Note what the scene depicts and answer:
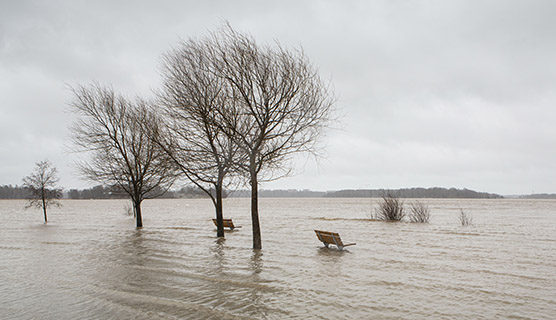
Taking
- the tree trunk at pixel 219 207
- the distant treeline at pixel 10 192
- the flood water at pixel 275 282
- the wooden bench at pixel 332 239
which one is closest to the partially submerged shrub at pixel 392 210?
the flood water at pixel 275 282

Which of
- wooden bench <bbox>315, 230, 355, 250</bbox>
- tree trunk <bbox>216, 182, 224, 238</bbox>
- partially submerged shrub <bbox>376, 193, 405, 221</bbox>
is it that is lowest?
partially submerged shrub <bbox>376, 193, 405, 221</bbox>

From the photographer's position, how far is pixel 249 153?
13227 mm

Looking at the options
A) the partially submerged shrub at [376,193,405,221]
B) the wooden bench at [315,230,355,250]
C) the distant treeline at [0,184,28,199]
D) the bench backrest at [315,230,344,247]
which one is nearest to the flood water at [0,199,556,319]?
the wooden bench at [315,230,355,250]

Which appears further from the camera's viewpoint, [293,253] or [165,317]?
[293,253]

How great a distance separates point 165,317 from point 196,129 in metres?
10.2

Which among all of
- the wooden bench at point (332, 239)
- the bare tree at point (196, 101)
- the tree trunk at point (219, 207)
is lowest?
the wooden bench at point (332, 239)

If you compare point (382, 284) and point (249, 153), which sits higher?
point (249, 153)

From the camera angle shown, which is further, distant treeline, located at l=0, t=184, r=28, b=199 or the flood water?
distant treeline, located at l=0, t=184, r=28, b=199

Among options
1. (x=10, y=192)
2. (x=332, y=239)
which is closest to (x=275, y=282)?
(x=332, y=239)

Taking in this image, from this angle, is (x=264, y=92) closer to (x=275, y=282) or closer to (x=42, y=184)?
(x=275, y=282)

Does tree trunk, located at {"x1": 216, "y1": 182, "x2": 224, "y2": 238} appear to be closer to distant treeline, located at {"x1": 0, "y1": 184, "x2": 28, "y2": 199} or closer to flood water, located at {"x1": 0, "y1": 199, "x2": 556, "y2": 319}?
flood water, located at {"x1": 0, "y1": 199, "x2": 556, "y2": 319}

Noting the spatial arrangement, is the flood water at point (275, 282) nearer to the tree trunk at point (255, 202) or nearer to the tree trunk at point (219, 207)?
the tree trunk at point (255, 202)

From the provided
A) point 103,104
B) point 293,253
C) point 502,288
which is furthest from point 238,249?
point 103,104

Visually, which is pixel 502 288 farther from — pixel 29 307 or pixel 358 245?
pixel 29 307
